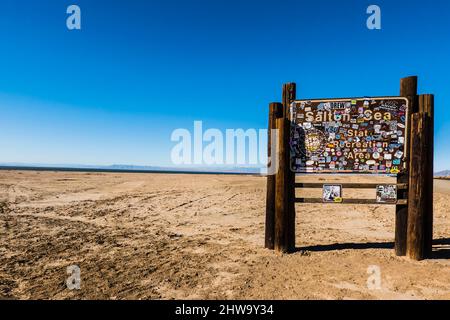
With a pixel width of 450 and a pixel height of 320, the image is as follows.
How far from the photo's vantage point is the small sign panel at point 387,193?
6762 mm

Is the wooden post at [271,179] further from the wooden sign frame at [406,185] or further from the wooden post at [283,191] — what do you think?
the wooden post at [283,191]

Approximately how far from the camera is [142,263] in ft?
20.9

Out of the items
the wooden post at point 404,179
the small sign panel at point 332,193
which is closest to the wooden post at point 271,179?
the small sign panel at point 332,193

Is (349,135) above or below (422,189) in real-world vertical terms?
above

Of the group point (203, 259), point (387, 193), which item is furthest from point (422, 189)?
point (203, 259)

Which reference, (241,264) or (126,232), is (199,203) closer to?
(126,232)

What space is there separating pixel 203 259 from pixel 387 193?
14.7 ft

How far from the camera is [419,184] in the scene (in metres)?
6.46

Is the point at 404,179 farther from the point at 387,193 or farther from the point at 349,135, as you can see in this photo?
the point at 349,135

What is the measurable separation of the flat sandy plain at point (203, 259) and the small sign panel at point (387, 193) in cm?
128
